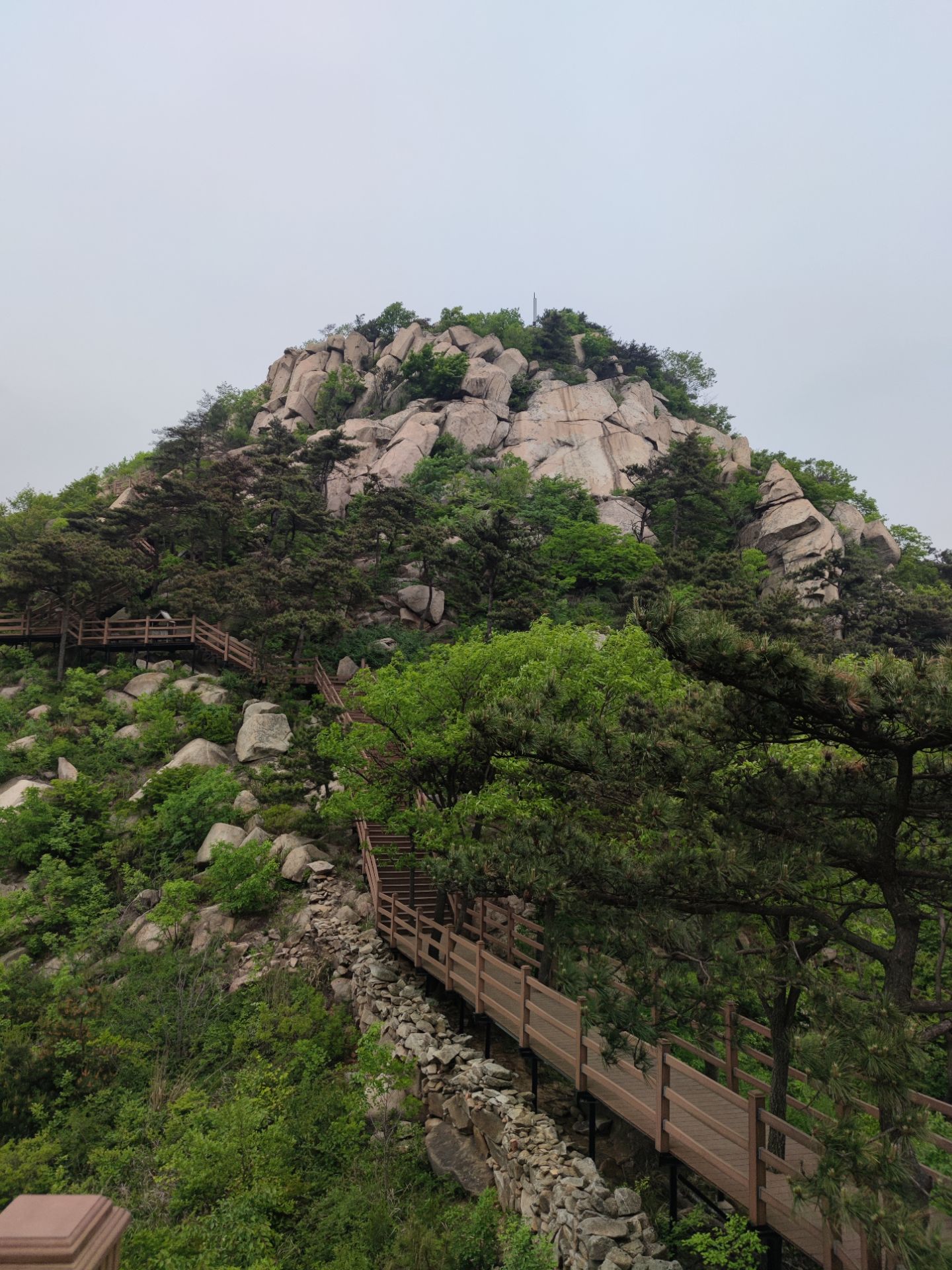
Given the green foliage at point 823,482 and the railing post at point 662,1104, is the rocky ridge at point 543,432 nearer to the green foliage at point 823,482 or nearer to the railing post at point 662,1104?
the green foliage at point 823,482

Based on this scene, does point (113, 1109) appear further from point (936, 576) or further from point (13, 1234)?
point (936, 576)

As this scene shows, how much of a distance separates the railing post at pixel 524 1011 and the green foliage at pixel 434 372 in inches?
1763

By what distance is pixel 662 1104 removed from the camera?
23.7 ft

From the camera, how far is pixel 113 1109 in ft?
36.8

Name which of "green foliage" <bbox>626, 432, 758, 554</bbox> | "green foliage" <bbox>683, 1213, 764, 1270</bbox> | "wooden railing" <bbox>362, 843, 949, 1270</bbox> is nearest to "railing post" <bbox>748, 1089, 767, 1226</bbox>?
"wooden railing" <bbox>362, 843, 949, 1270</bbox>

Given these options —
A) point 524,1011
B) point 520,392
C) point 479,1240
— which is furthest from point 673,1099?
point 520,392

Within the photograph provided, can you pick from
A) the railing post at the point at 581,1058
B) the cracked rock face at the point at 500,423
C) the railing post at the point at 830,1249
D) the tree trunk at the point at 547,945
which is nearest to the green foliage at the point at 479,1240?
the railing post at the point at 581,1058

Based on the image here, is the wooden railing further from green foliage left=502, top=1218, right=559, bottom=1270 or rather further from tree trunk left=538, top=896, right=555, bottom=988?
green foliage left=502, top=1218, right=559, bottom=1270

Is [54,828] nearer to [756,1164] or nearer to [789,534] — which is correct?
[756,1164]

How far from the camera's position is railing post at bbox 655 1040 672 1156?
7.16 m

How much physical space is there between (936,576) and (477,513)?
24.7m

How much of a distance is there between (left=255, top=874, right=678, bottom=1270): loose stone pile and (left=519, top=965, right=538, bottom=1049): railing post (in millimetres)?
779


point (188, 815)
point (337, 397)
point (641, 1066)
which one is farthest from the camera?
point (337, 397)

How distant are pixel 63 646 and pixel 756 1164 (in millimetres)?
25452
